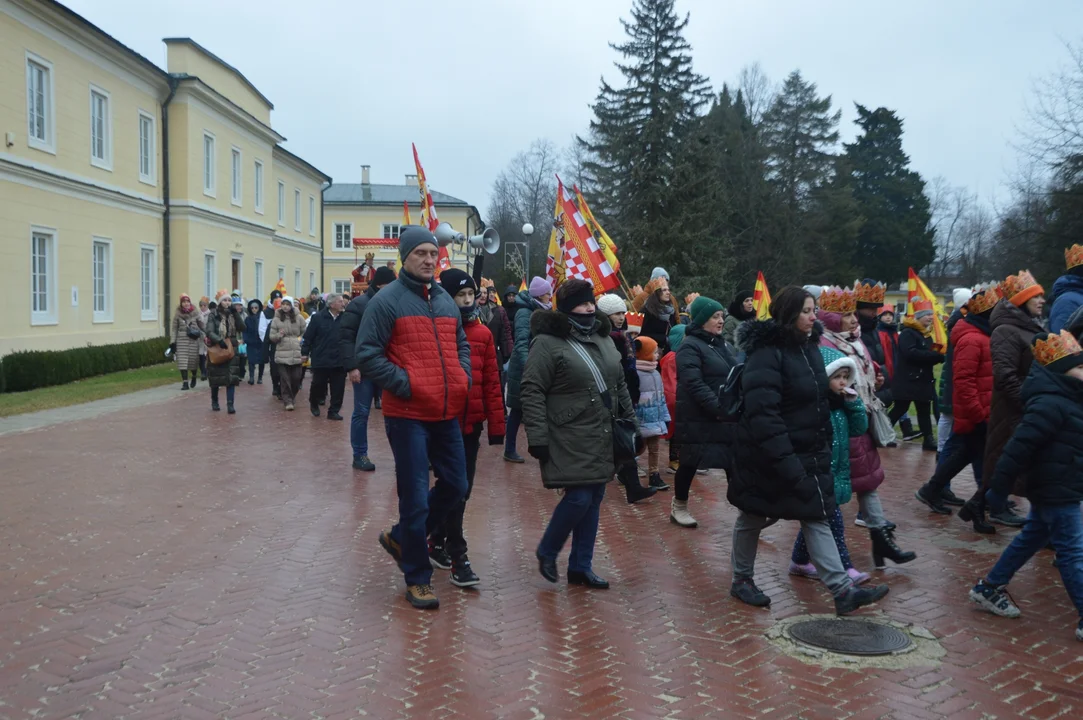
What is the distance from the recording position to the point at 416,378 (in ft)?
17.0

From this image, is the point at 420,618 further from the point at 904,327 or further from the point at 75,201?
the point at 75,201

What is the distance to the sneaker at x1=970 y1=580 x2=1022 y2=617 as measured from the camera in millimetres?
5184

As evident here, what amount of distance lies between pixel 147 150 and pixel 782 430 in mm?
28764

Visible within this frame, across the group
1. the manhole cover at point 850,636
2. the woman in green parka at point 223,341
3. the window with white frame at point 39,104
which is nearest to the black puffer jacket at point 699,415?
the manhole cover at point 850,636

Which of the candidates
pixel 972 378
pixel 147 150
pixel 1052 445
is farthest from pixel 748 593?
pixel 147 150

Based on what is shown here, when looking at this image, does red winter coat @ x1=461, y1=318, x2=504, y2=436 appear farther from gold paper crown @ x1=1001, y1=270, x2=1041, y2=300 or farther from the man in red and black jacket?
gold paper crown @ x1=1001, y1=270, x2=1041, y2=300

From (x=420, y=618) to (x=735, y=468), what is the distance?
2.02 metres

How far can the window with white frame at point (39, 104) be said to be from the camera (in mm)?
21906

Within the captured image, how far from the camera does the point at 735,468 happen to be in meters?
5.32

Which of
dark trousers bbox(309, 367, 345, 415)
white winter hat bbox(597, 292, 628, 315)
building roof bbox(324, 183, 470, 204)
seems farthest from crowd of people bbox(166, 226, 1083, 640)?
building roof bbox(324, 183, 470, 204)

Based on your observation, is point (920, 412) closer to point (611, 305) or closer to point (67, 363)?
point (611, 305)

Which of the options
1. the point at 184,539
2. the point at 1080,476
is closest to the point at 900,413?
the point at 1080,476

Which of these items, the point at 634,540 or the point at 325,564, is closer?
the point at 325,564

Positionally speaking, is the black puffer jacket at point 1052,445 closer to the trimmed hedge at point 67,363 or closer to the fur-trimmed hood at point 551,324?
the fur-trimmed hood at point 551,324
